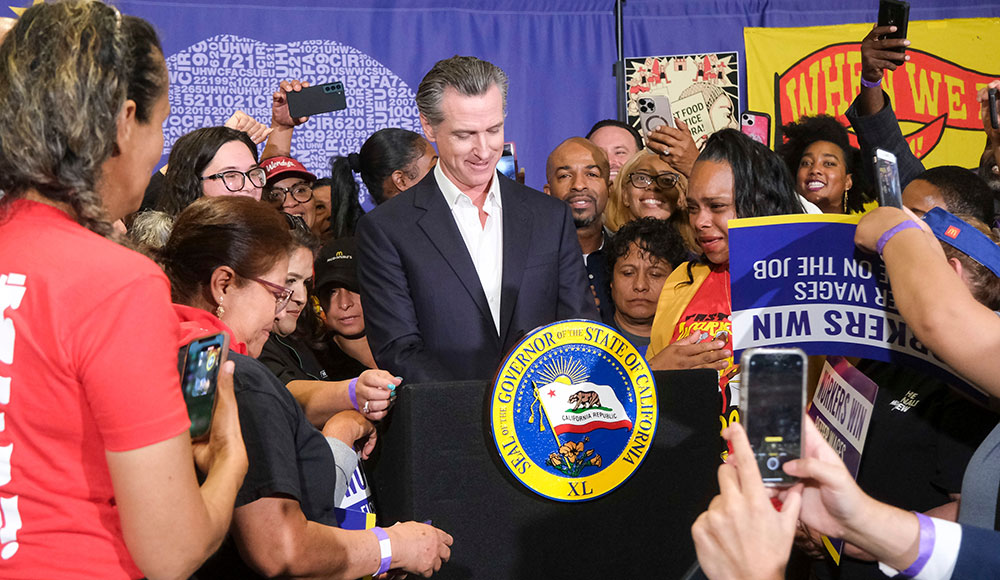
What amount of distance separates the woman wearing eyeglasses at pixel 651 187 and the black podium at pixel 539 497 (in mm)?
2315

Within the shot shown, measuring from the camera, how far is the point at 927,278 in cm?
157

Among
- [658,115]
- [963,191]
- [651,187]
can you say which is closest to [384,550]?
[963,191]

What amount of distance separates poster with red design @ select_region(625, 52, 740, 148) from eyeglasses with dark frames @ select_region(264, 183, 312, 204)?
2.30 meters

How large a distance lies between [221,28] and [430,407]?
3.86 meters

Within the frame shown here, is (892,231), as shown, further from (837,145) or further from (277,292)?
(837,145)

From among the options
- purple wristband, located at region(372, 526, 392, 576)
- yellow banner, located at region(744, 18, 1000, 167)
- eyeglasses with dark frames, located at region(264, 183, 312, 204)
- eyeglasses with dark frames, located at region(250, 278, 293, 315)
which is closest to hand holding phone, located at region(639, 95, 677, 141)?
yellow banner, located at region(744, 18, 1000, 167)

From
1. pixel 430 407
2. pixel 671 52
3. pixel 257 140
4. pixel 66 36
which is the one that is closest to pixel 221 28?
pixel 257 140

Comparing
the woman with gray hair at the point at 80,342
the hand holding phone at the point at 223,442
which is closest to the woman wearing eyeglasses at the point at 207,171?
the hand holding phone at the point at 223,442

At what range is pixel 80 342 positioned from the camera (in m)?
1.15

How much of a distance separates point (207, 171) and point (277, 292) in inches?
55.2

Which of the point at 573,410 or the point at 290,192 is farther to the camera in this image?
the point at 290,192

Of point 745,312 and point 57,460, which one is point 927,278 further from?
point 57,460

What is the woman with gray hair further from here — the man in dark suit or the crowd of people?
the man in dark suit

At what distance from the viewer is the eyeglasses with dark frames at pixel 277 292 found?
1926 millimetres
